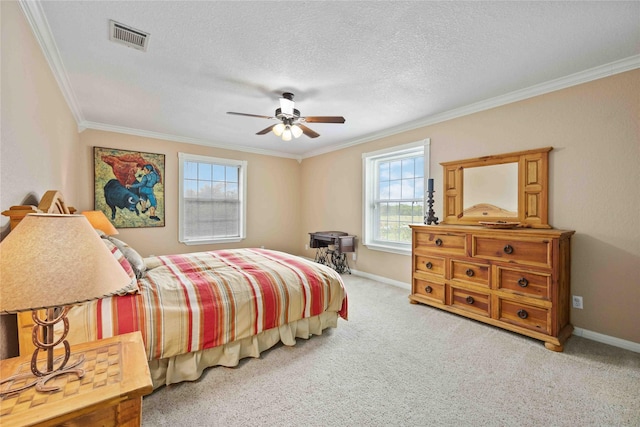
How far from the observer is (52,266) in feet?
2.80

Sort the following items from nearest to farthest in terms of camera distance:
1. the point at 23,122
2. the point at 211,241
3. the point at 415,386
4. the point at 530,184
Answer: the point at 23,122, the point at 415,386, the point at 530,184, the point at 211,241

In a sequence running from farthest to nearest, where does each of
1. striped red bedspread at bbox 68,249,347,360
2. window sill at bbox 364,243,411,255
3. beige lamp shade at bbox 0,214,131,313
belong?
1. window sill at bbox 364,243,411,255
2. striped red bedspread at bbox 68,249,347,360
3. beige lamp shade at bbox 0,214,131,313

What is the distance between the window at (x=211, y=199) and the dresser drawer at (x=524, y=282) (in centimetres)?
423

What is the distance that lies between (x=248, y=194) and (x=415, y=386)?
14.4 feet

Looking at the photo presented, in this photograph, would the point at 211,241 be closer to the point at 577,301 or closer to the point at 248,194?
the point at 248,194

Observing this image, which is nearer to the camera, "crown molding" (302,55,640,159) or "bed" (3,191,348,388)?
"bed" (3,191,348,388)

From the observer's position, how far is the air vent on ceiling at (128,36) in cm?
191

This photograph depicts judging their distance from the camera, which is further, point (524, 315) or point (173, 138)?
point (173, 138)

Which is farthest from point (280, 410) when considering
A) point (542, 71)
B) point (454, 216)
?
point (542, 71)

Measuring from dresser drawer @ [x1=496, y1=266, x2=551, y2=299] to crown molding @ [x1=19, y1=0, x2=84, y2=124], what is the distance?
404cm

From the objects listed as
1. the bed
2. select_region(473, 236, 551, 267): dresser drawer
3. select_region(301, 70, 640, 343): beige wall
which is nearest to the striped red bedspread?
the bed

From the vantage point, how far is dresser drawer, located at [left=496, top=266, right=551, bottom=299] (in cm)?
239

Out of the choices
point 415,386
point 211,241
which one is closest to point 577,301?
point 415,386

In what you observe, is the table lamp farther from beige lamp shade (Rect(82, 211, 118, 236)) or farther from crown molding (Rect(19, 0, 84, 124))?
beige lamp shade (Rect(82, 211, 118, 236))
